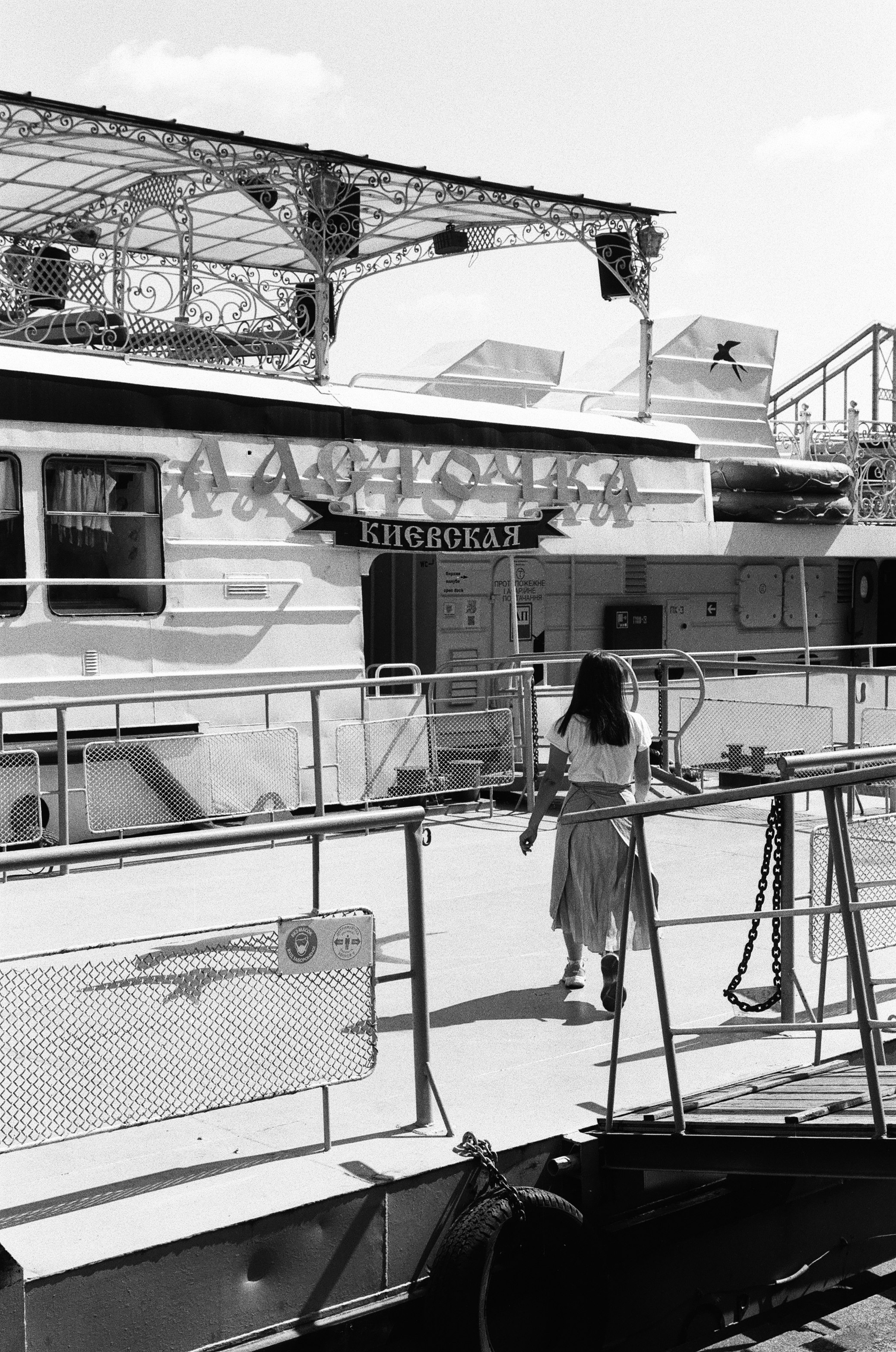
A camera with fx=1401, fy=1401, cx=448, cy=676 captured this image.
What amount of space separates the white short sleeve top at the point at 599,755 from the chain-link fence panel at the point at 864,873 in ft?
3.03

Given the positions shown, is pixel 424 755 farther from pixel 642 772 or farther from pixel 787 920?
pixel 787 920

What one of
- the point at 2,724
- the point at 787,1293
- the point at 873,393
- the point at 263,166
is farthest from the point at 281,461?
the point at 873,393

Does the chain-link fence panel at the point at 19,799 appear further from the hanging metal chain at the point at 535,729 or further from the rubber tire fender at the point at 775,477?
the rubber tire fender at the point at 775,477

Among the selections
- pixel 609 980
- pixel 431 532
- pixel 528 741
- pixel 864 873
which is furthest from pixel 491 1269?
pixel 431 532

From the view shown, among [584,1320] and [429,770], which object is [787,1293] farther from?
[429,770]

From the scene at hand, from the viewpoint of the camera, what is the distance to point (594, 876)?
6.59m

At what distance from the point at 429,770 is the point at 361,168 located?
5559 millimetres

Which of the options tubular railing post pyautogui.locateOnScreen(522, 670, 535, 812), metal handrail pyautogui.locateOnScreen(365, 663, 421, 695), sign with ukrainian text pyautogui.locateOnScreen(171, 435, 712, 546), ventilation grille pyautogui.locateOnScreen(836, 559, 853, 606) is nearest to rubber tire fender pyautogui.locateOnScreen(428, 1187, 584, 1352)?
metal handrail pyautogui.locateOnScreen(365, 663, 421, 695)

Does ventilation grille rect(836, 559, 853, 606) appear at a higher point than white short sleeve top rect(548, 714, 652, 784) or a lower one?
higher

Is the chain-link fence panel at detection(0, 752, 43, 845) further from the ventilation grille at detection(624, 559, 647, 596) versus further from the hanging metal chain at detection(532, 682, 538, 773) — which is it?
the ventilation grille at detection(624, 559, 647, 596)

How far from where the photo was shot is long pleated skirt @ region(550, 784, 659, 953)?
21.5 feet

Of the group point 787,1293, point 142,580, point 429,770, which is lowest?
point 787,1293

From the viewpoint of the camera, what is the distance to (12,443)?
11047 millimetres

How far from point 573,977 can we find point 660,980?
2.21 m
